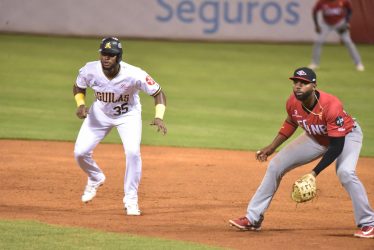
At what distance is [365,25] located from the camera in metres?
27.1

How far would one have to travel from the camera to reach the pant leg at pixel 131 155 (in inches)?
382

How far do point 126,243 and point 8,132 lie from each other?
7.34m

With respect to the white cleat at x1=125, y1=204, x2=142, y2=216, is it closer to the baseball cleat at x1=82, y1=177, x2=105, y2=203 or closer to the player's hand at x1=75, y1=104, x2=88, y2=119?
the baseball cleat at x1=82, y1=177, x2=105, y2=203

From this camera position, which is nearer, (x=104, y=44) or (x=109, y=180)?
(x=104, y=44)

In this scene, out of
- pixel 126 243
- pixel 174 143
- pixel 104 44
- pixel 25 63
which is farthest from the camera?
pixel 25 63

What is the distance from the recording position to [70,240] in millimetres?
8367

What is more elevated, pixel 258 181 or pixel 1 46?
pixel 258 181

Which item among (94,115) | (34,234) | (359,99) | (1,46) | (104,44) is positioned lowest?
(1,46)

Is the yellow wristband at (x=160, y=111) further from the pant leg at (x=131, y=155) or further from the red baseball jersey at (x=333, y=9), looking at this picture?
the red baseball jersey at (x=333, y=9)

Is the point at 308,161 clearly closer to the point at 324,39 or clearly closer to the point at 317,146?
the point at 317,146


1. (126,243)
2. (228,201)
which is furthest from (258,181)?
(126,243)

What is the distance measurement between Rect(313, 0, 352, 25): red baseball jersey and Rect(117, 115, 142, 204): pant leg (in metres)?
13.4

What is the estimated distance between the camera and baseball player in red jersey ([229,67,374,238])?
28.0ft

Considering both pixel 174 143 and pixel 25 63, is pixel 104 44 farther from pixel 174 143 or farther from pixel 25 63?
pixel 25 63
